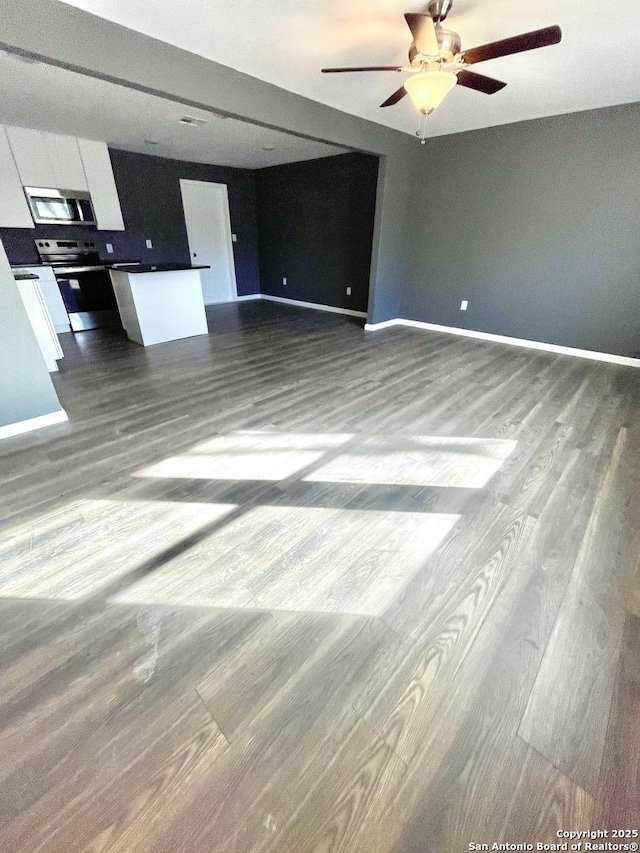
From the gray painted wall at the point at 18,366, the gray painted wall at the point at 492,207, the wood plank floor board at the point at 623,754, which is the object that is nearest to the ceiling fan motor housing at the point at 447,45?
the gray painted wall at the point at 492,207

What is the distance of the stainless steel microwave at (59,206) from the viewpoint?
467cm

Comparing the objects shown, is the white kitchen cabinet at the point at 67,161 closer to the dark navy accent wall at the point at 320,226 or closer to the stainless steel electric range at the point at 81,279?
the stainless steel electric range at the point at 81,279

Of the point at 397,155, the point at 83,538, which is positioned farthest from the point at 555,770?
the point at 397,155

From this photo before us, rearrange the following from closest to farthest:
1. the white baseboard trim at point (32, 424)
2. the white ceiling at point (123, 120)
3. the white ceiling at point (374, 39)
A: the white ceiling at point (374, 39)
the white baseboard trim at point (32, 424)
the white ceiling at point (123, 120)

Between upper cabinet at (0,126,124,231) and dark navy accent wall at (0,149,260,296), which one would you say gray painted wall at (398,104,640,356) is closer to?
dark navy accent wall at (0,149,260,296)

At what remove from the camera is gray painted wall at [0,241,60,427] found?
90.7 inches

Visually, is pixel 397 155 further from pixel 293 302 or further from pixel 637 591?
pixel 637 591

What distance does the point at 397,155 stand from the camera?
448 cm

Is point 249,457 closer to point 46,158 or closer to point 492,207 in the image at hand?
point 492,207

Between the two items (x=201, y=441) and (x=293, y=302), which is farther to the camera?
→ (x=293, y=302)

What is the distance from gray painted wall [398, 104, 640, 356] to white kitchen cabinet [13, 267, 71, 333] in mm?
5090

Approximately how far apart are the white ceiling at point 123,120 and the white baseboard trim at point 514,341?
264 cm

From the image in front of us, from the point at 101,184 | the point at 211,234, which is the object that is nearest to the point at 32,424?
the point at 101,184

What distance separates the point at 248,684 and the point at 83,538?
1.08 metres
